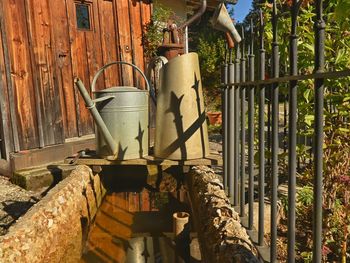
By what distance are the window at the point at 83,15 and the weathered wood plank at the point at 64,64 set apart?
23 centimetres

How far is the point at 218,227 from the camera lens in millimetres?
1962

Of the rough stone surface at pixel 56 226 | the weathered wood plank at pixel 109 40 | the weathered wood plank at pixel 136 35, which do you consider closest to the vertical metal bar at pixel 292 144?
the rough stone surface at pixel 56 226

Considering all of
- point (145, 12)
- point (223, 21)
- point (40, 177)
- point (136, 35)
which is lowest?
point (40, 177)

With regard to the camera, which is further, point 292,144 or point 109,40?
point 109,40

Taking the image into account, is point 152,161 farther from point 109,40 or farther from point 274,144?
point 109,40

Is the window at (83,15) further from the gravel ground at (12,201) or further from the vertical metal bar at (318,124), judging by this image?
the vertical metal bar at (318,124)

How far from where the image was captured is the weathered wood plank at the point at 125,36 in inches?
192

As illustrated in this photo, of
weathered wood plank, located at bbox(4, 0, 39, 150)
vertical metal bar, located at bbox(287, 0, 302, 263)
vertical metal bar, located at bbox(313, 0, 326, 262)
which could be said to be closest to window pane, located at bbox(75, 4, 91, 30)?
weathered wood plank, located at bbox(4, 0, 39, 150)

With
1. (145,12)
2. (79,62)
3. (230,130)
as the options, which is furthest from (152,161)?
(145,12)

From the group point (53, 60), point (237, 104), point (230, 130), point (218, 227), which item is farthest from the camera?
point (53, 60)

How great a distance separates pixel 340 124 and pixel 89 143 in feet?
9.95

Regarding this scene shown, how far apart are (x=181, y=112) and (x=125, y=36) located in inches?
90.2

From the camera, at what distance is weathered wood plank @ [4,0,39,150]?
3.65 meters

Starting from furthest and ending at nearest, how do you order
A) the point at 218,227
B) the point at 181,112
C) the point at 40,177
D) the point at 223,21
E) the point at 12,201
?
the point at 40,177 → the point at 181,112 → the point at 12,201 → the point at 223,21 → the point at 218,227
